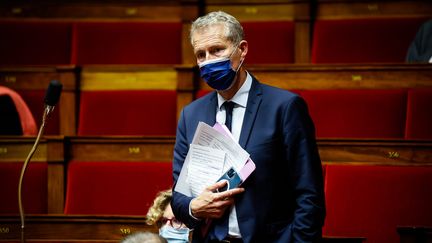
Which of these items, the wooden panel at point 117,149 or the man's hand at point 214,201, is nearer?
the man's hand at point 214,201

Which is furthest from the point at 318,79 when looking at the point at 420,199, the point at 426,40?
the point at 420,199

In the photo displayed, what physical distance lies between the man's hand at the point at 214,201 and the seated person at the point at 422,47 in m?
0.59

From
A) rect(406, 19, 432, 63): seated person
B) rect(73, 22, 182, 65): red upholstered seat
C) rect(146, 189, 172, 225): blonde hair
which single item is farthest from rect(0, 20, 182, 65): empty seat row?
rect(146, 189, 172, 225): blonde hair

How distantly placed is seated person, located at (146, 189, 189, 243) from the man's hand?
0.19 meters

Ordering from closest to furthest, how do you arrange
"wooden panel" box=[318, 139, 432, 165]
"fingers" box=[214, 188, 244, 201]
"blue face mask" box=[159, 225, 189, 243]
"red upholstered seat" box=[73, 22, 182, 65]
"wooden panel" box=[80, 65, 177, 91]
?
"fingers" box=[214, 188, 244, 201] → "blue face mask" box=[159, 225, 189, 243] → "wooden panel" box=[318, 139, 432, 165] → "wooden panel" box=[80, 65, 177, 91] → "red upholstered seat" box=[73, 22, 182, 65]

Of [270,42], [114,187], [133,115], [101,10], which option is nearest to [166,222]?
[114,187]

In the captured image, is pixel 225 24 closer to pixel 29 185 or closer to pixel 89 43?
pixel 29 185

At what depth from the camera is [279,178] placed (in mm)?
520

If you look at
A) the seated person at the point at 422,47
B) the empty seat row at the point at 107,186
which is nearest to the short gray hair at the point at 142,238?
the empty seat row at the point at 107,186

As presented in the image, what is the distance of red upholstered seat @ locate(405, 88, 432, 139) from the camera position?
0.91 m

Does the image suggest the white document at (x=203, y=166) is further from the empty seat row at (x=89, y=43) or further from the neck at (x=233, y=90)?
the empty seat row at (x=89, y=43)

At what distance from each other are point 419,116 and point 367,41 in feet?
0.73

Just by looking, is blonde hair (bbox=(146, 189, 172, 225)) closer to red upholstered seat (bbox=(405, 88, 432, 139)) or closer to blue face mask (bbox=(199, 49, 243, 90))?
blue face mask (bbox=(199, 49, 243, 90))

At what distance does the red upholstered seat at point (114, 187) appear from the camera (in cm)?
87
